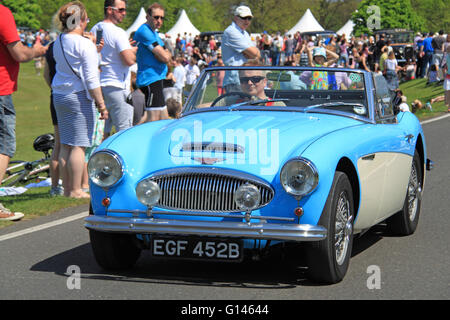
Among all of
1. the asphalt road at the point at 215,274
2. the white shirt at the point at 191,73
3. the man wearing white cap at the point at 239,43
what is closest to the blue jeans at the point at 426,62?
the white shirt at the point at 191,73

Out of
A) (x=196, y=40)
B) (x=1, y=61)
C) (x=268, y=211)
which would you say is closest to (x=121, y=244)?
(x=268, y=211)

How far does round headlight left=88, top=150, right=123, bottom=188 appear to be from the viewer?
18.3 feet

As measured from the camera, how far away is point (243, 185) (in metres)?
5.22

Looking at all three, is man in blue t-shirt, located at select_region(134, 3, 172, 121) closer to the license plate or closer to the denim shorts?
the denim shorts

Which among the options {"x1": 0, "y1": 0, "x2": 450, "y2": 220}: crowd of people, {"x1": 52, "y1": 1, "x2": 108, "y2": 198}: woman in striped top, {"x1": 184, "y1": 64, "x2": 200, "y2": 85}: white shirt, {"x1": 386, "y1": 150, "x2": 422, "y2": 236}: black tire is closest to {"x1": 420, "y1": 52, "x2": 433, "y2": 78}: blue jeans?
{"x1": 184, "y1": 64, "x2": 200, "y2": 85}: white shirt

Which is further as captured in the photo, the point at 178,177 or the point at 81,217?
the point at 81,217

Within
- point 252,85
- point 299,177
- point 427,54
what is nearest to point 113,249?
point 299,177

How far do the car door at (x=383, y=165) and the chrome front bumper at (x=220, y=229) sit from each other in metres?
0.89

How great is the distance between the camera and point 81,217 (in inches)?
312

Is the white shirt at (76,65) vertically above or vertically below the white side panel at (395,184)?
above

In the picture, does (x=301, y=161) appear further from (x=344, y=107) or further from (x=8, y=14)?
(x=8, y=14)

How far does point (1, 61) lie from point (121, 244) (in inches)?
121

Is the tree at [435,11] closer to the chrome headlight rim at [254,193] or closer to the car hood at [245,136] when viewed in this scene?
the car hood at [245,136]

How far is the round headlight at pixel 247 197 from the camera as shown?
5.20 metres
